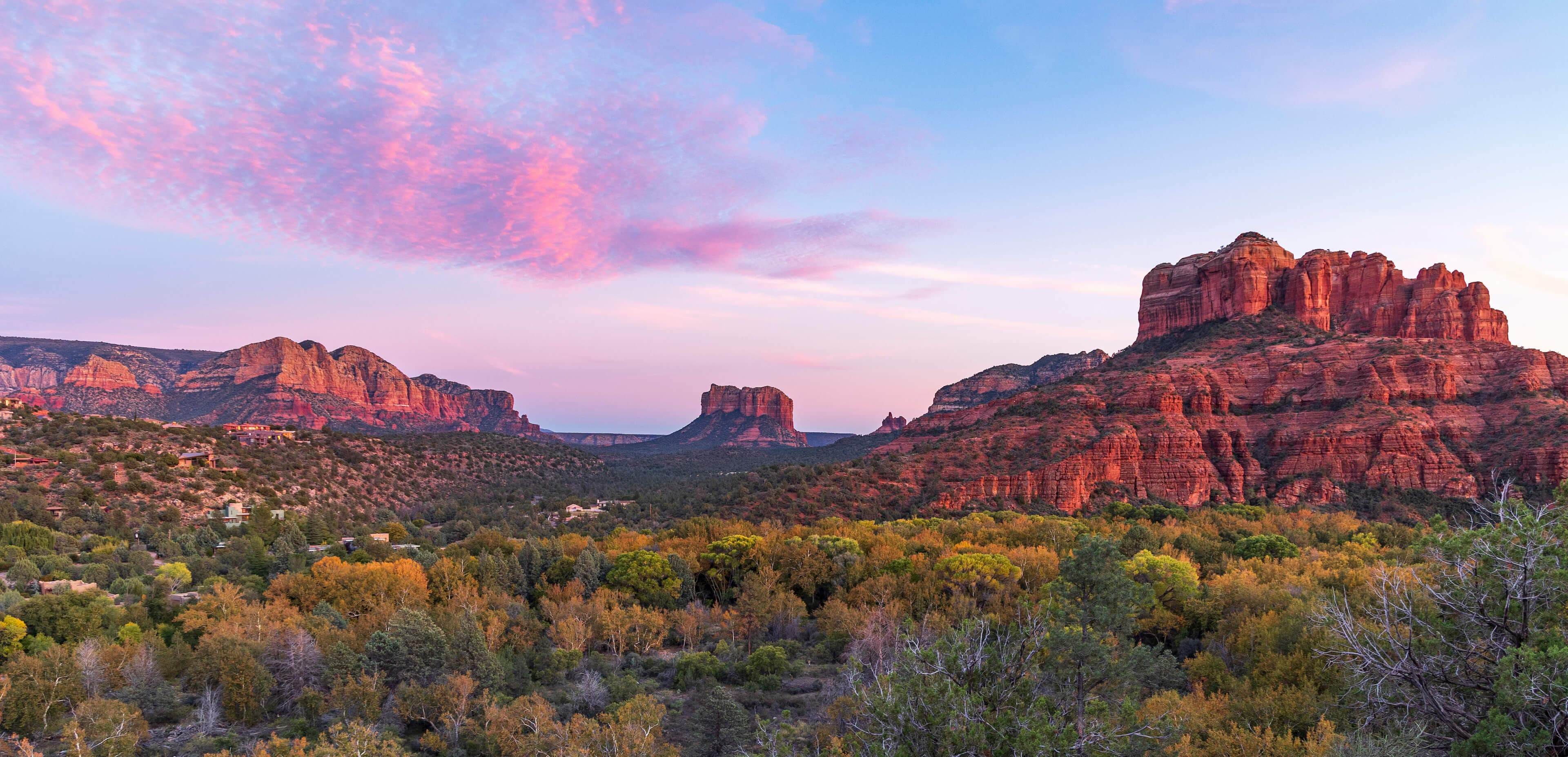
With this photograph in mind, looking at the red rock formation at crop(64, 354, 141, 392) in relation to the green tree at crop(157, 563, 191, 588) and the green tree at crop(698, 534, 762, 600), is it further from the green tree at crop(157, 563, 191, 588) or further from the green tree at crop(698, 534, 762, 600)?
the green tree at crop(698, 534, 762, 600)

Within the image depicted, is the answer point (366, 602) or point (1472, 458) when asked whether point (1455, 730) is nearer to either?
point (366, 602)

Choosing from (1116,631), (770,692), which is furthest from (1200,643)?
(770,692)

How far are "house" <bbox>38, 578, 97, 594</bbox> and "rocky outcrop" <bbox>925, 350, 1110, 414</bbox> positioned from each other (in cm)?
11265

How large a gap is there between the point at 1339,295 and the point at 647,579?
98.6 m

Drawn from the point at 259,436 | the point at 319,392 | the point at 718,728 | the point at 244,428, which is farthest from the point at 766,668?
the point at 319,392

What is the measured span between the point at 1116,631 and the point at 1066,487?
45.8m

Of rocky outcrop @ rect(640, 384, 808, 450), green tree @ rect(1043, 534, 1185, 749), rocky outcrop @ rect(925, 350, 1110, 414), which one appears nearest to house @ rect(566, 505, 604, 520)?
green tree @ rect(1043, 534, 1185, 749)

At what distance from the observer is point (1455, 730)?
9.97 m

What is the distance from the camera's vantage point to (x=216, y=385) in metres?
125

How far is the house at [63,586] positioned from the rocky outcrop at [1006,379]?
113 meters

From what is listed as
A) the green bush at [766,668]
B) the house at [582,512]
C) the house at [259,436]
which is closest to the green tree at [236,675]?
the green bush at [766,668]

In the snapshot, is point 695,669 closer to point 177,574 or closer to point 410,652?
point 410,652

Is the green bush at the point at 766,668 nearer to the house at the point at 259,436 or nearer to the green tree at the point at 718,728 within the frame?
the green tree at the point at 718,728

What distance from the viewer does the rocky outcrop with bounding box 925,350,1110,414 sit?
128 metres
